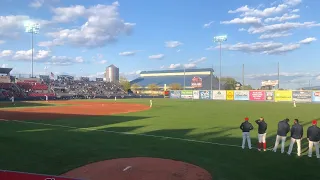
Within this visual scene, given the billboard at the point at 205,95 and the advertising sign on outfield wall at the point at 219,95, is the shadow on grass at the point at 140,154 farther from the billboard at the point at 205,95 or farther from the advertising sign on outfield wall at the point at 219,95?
the billboard at the point at 205,95

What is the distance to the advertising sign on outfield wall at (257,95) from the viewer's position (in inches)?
2633

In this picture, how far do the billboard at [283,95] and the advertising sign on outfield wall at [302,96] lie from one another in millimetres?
832

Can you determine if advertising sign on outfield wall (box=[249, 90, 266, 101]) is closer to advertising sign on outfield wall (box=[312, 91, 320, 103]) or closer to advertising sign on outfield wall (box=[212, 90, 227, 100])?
advertising sign on outfield wall (box=[212, 90, 227, 100])

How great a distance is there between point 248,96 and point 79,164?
6435cm

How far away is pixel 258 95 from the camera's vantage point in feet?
222

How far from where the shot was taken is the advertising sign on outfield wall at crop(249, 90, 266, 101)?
219 feet

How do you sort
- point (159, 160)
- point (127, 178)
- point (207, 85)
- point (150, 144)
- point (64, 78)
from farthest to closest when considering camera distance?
point (207, 85)
point (64, 78)
point (150, 144)
point (159, 160)
point (127, 178)

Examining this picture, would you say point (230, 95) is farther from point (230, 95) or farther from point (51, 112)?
point (51, 112)

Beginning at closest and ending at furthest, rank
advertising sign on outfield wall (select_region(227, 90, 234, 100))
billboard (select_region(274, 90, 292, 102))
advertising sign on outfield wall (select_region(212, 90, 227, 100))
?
1. billboard (select_region(274, 90, 292, 102))
2. advertising sign on outfield wall (select_region(227, 90, 234, 100))
3. advertising sign on outfield wall (select_region(212, 90, 227, 100))

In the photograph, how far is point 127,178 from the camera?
8781 mm

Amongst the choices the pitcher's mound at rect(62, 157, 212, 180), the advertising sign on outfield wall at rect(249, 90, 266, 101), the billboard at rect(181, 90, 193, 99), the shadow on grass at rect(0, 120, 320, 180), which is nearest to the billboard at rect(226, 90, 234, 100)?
the advertising sign on outfield wall at rect(249, 90, 266, 101)

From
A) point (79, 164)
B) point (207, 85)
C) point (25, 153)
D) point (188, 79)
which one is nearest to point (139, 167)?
point (79, 164)

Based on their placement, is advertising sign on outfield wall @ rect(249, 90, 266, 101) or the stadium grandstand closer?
advertising sign on outfield wall @ rect(249, 90, 266, 101)

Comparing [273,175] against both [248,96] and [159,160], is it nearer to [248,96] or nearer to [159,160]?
[159,160]
